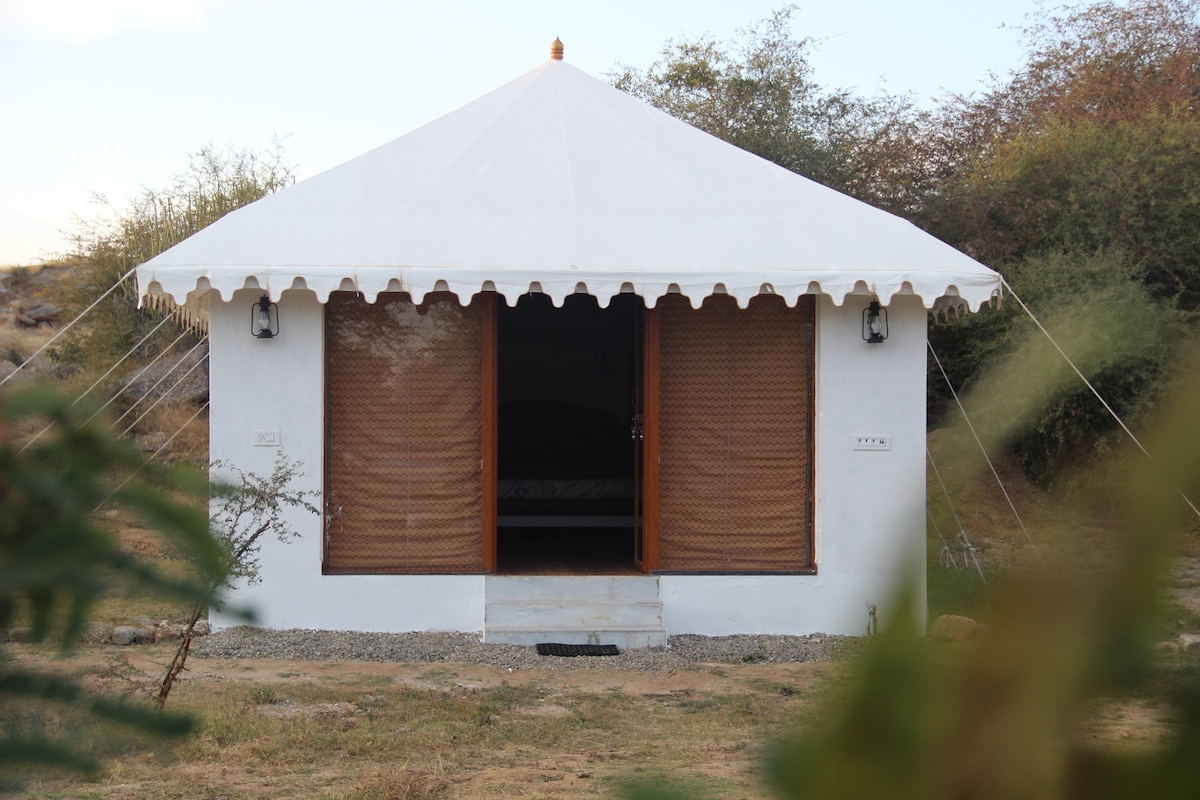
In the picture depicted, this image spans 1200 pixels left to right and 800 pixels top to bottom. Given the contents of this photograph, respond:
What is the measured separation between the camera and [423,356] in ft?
26.6

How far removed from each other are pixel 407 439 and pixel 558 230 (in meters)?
1.82

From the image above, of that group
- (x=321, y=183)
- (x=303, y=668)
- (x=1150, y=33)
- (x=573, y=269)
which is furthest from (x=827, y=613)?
(x=1150, y=33)

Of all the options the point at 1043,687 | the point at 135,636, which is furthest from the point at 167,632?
the point at 1043,687

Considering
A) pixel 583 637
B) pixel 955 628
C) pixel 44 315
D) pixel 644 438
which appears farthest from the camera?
pixel 44 315

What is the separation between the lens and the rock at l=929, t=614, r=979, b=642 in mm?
448

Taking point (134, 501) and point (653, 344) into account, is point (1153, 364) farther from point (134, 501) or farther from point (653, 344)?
point (134, 501)

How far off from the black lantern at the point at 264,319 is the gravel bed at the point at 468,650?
198 cm

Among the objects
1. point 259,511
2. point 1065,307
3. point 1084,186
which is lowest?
point 259,511

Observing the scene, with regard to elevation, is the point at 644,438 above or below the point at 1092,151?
below

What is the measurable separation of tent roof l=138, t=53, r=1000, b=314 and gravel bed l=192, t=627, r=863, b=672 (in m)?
2.29

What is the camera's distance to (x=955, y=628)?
22.1 inches

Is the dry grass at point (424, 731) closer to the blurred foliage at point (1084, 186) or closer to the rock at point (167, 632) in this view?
the rock at point (167, 632)

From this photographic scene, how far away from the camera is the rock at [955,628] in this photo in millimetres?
448

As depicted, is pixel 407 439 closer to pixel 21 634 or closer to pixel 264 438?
pixel 264 438
